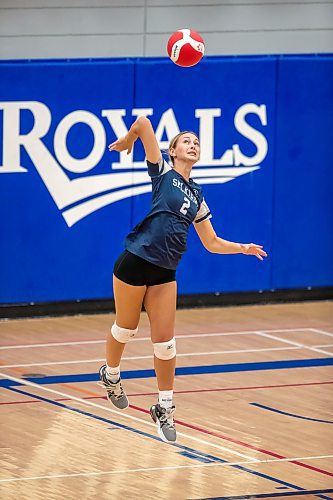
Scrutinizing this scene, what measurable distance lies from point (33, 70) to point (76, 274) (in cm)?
279

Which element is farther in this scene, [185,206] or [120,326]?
[120,326]

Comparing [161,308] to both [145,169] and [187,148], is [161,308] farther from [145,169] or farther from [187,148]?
[145,169]

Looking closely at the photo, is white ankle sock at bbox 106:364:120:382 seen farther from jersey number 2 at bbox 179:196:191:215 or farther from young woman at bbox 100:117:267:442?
jersey number 2 at bbox 179:196:191:215

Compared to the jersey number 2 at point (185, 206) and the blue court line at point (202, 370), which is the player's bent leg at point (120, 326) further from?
the blue court line at point (202, 370)

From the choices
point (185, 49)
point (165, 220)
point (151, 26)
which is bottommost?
point (165, 220)

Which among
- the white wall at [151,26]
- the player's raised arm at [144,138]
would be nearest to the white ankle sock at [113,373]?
the player's raised arm at [144,138]

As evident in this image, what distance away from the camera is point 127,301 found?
10.8 m

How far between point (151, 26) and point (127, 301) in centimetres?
921

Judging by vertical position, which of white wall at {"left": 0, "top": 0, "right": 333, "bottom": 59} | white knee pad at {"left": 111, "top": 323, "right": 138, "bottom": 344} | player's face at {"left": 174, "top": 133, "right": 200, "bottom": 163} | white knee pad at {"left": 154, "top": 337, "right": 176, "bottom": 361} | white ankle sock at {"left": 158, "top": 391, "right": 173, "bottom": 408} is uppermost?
white wall at {"left": 0, "top": 0, "right": 333, "bottom": 59}

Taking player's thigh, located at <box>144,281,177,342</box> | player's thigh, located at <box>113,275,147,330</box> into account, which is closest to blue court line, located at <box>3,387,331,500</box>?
player's thigh, located at <box>144,281,177,342</box>

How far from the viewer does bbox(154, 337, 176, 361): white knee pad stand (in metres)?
10.8

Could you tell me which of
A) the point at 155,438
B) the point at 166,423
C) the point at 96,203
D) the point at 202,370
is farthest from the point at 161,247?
the point at 96,203

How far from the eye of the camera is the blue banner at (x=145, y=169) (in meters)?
17.0

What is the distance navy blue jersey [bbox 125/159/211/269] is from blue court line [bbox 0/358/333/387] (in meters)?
4.01
